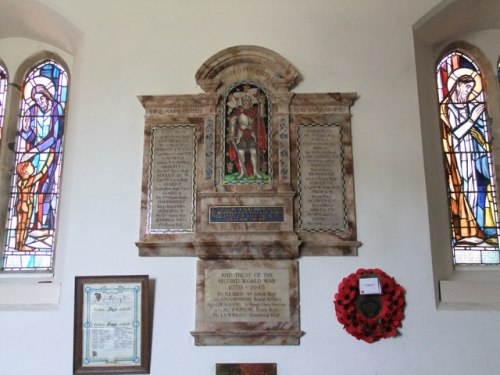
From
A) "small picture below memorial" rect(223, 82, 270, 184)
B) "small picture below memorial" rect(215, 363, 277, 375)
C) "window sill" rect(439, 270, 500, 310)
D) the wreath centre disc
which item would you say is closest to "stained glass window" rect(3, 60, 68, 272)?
"small picture below memorial" rect(223, 82, 270, 184)

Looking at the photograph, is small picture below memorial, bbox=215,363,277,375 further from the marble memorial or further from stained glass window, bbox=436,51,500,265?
stained glass window, bbox=436,51,500,265

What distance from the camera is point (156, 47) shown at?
4.53 meters

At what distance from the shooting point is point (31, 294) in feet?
14.2

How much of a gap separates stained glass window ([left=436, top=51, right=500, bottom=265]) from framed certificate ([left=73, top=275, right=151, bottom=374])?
8.46 ft

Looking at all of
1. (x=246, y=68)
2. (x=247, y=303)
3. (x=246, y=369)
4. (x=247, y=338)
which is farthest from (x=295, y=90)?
(x=246, y=369)

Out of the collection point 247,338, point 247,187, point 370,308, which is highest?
point 247,187

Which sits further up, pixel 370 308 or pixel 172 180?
pixel 172 180

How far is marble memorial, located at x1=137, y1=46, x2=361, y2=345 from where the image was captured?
13.1ft

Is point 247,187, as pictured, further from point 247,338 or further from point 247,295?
point 247,338

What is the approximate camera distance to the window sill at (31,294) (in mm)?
4293

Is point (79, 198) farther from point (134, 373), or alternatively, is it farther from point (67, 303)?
point (134, 373)

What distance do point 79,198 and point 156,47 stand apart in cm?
141

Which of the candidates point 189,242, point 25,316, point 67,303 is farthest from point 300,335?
point 25,316

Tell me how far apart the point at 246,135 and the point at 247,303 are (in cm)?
133
